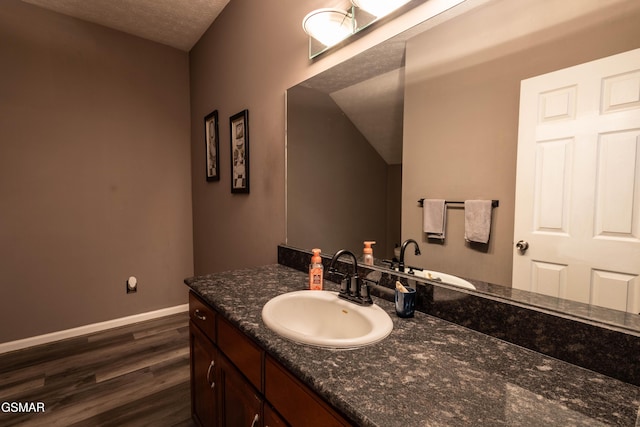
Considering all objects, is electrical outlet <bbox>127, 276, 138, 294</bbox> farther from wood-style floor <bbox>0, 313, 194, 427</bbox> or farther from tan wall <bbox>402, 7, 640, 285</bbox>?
tan wall <bbox>402, 7, 640, 285</bbox>

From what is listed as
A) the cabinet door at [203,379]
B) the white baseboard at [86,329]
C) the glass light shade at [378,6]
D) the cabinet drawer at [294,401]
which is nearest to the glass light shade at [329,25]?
the glass light shade at [378,6]

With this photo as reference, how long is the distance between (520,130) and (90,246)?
10.4 ft

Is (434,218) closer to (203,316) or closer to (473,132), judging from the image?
(473,132)

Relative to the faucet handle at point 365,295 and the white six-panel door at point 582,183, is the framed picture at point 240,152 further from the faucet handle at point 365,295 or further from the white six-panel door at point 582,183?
the white six-panel door at point 582,183

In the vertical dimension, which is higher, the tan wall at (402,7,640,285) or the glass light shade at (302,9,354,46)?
the glass light shade at (302,9,354,46)

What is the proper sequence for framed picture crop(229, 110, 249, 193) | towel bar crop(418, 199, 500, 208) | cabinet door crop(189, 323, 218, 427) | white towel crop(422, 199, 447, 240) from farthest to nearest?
framed picture crop(229, 110, 249, 193) → cabinet door crop(189, 323, 218, 427) → white towel crop(422, 199, 447, 240) → towel bar crop(418, 199, 500, 208)

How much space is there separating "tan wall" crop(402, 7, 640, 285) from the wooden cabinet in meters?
0.63

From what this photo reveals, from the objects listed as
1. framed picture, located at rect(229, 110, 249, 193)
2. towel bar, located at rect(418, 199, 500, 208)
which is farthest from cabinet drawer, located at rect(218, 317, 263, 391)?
framed picture, located at rect(229, 110, 249, 193)

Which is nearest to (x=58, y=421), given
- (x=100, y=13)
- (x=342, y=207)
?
(x=342, y=207)

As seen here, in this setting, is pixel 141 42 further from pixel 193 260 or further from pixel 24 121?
pixel 193 260

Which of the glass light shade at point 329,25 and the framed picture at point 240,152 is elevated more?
the glass light shade at point 329,25

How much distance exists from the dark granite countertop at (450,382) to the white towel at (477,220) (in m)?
0.29

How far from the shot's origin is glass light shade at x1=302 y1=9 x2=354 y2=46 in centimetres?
135

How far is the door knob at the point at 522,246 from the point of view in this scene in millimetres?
841
